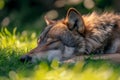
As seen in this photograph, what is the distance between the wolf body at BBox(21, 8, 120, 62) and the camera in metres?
7.58

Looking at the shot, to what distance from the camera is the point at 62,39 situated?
25.1 feet

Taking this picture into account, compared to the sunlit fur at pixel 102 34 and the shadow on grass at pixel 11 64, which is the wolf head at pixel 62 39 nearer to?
the sunlit fur at pixel 102 34

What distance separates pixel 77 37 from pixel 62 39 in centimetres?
24

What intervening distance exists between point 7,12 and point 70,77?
9959mm

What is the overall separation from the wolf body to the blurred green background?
5976 mm

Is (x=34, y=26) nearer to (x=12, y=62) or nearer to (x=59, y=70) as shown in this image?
(x=12, y=62)

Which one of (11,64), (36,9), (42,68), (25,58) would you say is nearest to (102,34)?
(25,58)

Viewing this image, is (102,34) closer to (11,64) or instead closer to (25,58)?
(25,58)

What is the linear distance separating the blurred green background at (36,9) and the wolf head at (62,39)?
606 centimetres

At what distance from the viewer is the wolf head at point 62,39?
24.6 ft

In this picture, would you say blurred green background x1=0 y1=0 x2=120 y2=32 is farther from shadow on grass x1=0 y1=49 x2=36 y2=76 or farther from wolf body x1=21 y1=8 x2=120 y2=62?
shadow on grass x1=0 y1=49 x2=36 y2=76

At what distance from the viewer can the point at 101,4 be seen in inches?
554

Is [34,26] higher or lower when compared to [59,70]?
higher

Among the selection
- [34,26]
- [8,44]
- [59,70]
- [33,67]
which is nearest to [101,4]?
[34,26]
